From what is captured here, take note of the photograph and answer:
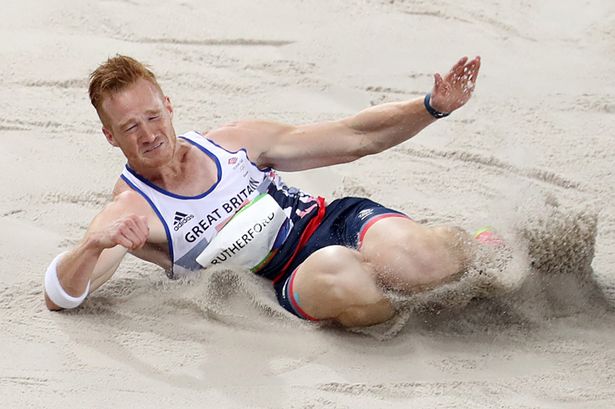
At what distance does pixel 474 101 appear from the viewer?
4508 millimetres

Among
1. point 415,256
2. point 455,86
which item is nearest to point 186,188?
point 415,256

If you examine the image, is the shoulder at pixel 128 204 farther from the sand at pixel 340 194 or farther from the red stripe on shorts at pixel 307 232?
the red stripe on shorts at pixel 307 232

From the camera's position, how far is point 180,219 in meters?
3.27

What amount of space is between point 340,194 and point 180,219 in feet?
2.77

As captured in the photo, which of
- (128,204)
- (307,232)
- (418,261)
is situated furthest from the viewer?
(307,232)

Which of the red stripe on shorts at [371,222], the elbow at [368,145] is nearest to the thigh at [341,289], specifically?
the red stripe on shorts at [371,222]

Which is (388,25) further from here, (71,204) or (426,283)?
(426,283)

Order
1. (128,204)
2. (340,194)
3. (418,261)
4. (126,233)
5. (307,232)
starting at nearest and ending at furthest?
(126,233), (418,261), (128,204), (307,232), (340,194)

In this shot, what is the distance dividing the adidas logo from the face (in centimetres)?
14

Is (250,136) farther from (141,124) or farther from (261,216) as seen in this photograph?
(141,124)

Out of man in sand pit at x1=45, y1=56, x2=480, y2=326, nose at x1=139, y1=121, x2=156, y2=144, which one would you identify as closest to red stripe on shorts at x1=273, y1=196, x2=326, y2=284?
man in sand pit at x1=45, y1=56, x2=480, y2=326

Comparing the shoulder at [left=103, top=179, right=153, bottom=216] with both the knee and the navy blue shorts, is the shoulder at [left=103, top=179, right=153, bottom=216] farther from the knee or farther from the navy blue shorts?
the knee

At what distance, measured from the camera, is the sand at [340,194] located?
2.96 metres

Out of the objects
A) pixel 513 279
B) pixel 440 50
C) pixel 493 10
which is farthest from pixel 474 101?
pixel 513 279
